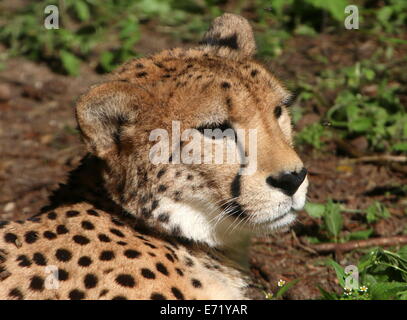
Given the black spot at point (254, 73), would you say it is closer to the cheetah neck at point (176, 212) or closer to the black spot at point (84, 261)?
the cheetah neck at point (176, 212)

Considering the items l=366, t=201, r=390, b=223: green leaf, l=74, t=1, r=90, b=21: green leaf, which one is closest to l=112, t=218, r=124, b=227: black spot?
l=366, t=201, r=390, b=223: green leaf

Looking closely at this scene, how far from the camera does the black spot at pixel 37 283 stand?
2289 millimetres

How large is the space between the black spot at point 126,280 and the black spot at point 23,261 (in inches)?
13.2

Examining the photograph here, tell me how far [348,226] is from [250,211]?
140cm

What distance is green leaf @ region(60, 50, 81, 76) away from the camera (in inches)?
217

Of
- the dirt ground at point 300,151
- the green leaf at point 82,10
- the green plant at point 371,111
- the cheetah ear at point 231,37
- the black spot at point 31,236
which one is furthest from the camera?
the green leaf at point 82,10

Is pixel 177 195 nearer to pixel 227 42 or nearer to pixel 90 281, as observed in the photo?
pixel 90 281

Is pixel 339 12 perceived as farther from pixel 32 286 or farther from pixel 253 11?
pixel 32 286

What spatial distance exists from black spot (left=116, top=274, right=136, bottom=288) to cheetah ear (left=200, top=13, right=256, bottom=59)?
1.18m

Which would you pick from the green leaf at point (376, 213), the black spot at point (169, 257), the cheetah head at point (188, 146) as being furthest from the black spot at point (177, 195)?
the green leaf at point (376, 213)

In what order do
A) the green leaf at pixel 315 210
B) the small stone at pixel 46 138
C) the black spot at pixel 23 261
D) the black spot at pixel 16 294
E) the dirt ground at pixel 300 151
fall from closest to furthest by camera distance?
1. the black spot at pixel 16 294
2. the black spot at pixel 23 261
3. the dirt ground at pixel 300 151
4. the green leaf at pixel 315 210
5. the small stone at pixel 46 138

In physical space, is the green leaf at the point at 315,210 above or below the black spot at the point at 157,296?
above

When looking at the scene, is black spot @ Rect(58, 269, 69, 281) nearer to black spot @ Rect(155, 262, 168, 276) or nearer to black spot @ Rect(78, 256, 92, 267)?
black spot @ Rect(78, 256, 92, 267)
